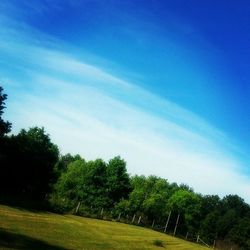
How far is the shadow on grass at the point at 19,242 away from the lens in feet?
87.1

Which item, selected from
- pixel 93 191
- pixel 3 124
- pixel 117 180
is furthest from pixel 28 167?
pixel 117 180

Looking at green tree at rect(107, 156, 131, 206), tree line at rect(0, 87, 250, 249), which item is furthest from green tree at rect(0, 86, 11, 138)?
green tree at rect(107, 156, 131, 206)

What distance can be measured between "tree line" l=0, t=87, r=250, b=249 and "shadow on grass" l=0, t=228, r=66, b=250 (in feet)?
56.7

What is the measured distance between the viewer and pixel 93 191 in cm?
8256

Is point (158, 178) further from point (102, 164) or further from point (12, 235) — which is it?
point (12, 235)

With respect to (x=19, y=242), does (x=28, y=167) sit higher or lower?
higher

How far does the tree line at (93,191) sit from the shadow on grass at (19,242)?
17288 millimetres

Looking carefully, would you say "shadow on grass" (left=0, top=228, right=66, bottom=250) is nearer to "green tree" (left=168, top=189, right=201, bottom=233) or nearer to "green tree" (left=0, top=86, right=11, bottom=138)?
"green tree" (left=0, top=86, right=11, bottom=138)

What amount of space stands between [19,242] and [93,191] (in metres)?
54.5

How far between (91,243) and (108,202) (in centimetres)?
4453

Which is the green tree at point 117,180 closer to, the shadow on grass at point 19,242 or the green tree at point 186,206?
the green tree at point 186,206

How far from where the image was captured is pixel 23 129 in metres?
69.7

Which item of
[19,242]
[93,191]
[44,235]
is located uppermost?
[93,191]

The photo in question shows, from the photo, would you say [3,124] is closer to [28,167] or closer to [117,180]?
[28,167]
